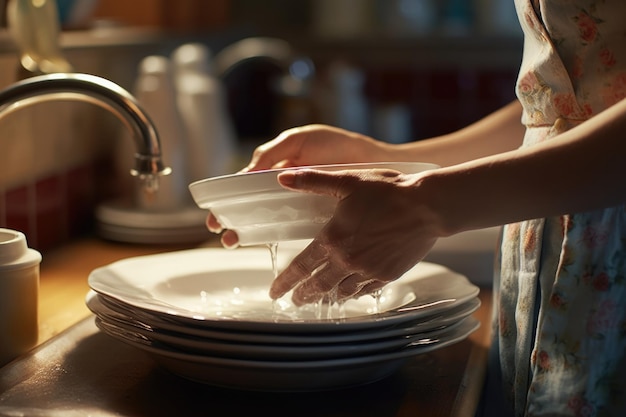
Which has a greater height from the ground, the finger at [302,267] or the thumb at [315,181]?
the thumb at [315,181]

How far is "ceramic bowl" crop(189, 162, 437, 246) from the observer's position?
2.87ft

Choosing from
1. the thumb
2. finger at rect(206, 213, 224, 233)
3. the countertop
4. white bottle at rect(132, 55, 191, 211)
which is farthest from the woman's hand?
white bottle at rect(132, 55, 191, 211)

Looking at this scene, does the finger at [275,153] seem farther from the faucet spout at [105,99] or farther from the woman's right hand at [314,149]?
the faucet spout at [105,99]

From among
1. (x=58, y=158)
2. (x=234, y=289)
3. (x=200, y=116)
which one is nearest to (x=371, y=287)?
(x=234, y=289)

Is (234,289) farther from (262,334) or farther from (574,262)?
(574,262)

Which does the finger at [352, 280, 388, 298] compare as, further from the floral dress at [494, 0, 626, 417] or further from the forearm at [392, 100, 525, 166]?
the forearm at [392, 100, 525, 166]

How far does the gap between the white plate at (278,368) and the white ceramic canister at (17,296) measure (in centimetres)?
11

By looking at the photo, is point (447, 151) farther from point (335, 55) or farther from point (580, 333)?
point (335, 55)

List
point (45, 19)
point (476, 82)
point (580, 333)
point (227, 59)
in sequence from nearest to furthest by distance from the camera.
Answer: point (580, 333) < point (45, 19) < point (227, 59) < point (476, 82)

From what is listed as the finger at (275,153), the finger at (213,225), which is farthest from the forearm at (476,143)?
the finger at (213,225)

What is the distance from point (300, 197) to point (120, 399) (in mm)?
239

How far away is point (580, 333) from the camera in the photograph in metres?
0.82

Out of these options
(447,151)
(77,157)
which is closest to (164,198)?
(77,157)

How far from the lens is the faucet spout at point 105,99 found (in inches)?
37.3
